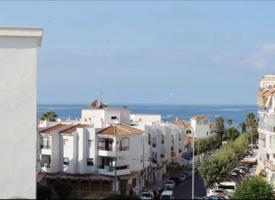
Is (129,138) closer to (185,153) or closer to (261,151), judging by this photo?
(261,151)

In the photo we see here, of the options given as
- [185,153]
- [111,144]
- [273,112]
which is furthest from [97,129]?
[185,153]

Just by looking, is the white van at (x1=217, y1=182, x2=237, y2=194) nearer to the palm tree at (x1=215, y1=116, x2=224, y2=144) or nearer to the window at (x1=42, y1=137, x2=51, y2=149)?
the window at (x1=42, y1=137, x2=51, y2=149)

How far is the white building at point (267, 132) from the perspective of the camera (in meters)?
52.6

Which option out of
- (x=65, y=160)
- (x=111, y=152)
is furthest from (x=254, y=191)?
(x=65, y=160)

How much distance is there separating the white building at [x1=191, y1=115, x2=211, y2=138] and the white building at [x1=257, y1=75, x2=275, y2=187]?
3517 centimetres

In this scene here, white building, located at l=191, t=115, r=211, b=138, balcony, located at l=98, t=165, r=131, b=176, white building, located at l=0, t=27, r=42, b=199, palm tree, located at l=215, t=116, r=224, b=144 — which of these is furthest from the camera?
palm tree, located at l=215, t=116, r=224, b=144

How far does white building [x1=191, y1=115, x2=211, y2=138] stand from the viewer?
96312 mm

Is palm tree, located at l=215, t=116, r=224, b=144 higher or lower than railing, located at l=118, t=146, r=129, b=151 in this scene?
higher

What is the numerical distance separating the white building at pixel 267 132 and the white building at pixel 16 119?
24.4 metres

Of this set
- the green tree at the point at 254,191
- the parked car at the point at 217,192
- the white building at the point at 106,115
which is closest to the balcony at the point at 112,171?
the parked car at the point at 217,192

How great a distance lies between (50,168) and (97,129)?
5405 millimetres

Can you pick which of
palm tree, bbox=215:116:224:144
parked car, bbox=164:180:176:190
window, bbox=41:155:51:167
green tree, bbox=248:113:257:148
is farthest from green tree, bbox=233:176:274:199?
palm tree, bbox=215:116:224:144

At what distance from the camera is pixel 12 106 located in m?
33.7

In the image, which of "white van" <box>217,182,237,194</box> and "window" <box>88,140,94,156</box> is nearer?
"window" <box>88,140,94,156</box>
